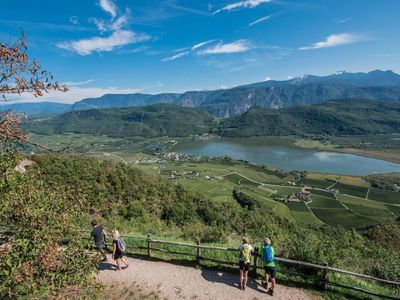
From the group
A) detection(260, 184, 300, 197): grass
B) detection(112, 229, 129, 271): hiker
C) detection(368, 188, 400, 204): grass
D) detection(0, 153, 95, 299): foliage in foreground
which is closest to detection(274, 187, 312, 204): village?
detection(260, 184, 300, 197): grass

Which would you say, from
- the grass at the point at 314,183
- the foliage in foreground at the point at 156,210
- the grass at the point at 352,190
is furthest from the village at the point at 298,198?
the foliage in foreground at the point at 156,210

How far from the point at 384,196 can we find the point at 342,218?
110 ft

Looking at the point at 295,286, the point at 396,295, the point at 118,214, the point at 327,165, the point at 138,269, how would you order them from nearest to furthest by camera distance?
1. the point at 396,295
2. the point at 295,286
3. the point at 138,269
4. the point at 118,214
5. the point at 327,165

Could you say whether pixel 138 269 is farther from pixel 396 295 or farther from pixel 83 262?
pixel 396 295

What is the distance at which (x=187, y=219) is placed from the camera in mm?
27500

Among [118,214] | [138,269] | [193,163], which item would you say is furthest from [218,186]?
[138,269]

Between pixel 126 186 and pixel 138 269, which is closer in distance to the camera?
pixel 138 269

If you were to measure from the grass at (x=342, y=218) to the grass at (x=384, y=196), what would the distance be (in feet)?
69.1

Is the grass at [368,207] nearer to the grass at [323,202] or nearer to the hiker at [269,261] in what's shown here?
the grass at [323,202]

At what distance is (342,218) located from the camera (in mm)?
75000

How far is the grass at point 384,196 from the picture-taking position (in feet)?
307

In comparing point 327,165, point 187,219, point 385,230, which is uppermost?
point 187,219

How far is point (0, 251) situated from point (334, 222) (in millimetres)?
77327

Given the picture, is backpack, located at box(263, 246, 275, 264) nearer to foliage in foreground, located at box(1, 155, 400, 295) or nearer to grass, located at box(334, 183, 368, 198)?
foliage in foreground, located at box(1, 155, 400, 295)
